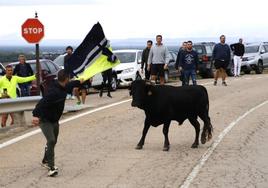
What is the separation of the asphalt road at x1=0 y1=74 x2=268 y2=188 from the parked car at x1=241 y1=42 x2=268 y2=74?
19.4 m

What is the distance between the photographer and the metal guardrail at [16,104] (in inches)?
543

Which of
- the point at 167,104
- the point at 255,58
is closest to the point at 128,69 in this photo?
the point at 255,58

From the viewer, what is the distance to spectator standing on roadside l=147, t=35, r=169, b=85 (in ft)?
66.6

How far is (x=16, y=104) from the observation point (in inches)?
556

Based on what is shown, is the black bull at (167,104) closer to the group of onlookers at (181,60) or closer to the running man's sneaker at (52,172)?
the running man's sneaker at (52,172)

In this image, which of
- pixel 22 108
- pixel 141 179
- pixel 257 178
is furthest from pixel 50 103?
pixel 22 108

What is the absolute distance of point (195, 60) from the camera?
19375 mm

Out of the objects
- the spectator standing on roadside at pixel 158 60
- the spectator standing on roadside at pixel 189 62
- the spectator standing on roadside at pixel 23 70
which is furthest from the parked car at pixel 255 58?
the spectator standing on roadside at pixel 23 70

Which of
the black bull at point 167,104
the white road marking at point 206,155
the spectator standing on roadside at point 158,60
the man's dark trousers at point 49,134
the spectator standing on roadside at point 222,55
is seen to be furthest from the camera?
the spectator standing on roadside at point 222,55

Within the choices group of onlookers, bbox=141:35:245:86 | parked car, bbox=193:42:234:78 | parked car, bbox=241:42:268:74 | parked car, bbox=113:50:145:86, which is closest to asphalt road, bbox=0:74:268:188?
group of onlookers, bbox=141:35:245:86

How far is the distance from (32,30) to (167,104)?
1040cm

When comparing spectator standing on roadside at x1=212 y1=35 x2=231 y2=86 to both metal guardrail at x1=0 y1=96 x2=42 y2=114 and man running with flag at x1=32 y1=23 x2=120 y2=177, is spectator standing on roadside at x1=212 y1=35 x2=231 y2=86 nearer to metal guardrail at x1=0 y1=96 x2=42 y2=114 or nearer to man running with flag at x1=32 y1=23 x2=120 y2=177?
metal guardrail at x1=0 y1=96 x2=42 y2=114

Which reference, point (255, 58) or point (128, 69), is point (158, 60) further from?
point (255, 58)

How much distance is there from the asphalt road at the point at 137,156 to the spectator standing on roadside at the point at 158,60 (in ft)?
16.1
